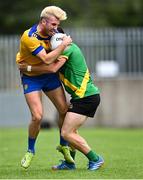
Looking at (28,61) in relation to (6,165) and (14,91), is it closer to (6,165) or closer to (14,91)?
(6,165)

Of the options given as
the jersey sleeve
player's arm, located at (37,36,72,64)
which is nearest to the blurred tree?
the jersey sleeve

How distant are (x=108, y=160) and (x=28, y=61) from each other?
7.75 feet

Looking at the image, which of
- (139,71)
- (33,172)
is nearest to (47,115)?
(139,71)

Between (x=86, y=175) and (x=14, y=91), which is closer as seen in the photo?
(x=86, y=175)

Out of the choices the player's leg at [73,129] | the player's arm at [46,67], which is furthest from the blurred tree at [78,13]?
the player's leg at [73,129]

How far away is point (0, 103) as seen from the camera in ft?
80.1

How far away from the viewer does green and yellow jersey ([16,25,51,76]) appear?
11.8 meters

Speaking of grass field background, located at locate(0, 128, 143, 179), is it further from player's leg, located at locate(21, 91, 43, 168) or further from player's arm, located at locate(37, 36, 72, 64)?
player's arm, located at locate(37, 36, 72, 64)

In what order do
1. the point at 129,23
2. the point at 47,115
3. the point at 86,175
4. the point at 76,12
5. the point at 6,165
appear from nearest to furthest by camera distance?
the point at 86,175, the point at 6,165, the point at 47,115, the point at 129,23, the point at 76,12

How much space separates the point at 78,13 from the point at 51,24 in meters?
27.9

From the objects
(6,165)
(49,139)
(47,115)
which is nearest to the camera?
(6,165)

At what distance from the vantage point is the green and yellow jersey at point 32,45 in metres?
11.8

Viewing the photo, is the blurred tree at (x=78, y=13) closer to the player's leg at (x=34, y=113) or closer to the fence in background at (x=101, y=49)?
the fence in background at (x=101, y=49)

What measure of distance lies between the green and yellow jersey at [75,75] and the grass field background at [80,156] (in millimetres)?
1068
